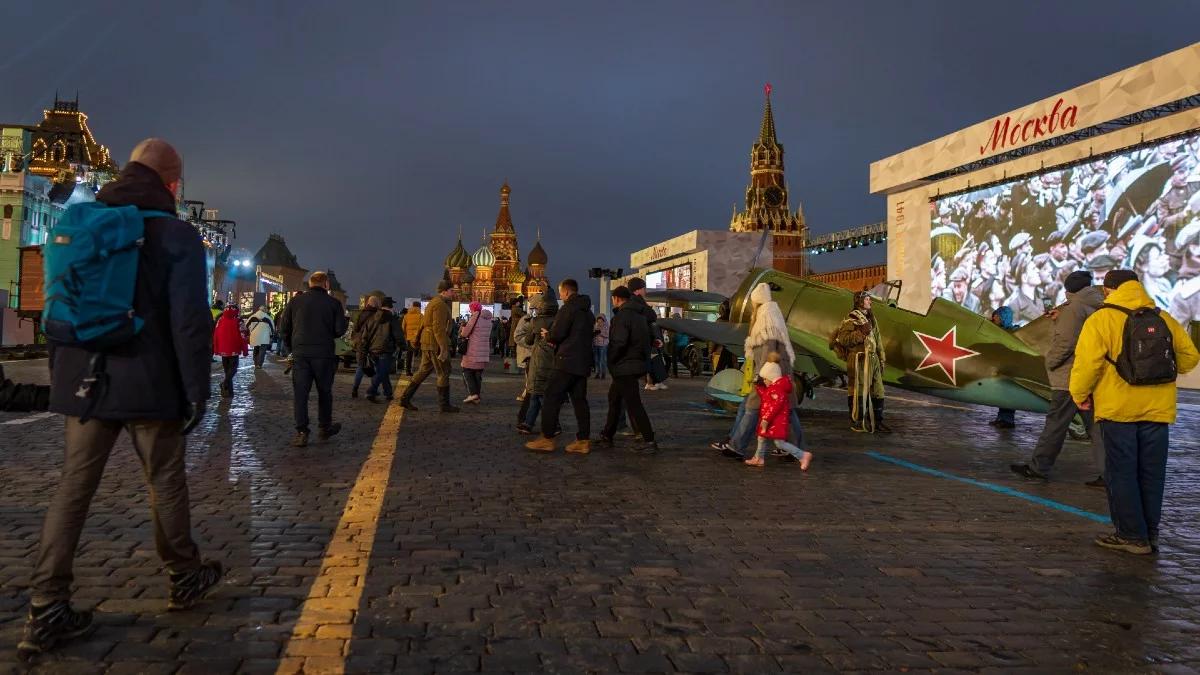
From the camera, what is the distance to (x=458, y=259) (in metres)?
132

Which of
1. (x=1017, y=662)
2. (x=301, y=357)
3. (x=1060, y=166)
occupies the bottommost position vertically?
(x=1017, y=662)

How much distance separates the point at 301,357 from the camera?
805 cm

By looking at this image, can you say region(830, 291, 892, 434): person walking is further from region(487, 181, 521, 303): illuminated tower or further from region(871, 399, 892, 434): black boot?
region(487, 181, 521, 303): illuminated tower

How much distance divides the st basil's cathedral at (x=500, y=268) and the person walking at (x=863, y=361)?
365ft

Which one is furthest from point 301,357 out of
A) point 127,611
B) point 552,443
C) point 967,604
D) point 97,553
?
point 967,604

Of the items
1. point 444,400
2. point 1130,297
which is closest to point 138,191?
point 1130,297

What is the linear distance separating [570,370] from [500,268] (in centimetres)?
12111

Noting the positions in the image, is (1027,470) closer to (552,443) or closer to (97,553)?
(552,443)

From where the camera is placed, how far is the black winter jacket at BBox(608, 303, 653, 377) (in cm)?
791

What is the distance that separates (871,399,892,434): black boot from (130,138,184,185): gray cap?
854 cm

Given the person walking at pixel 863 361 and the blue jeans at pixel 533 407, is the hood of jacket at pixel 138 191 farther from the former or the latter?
the person walking at pixel 863 361

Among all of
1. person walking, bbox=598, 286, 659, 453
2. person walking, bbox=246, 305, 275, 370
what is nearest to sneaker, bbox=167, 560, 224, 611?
person walking, bbox=598, 286, 659, 453

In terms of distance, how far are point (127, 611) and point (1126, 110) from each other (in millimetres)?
31164

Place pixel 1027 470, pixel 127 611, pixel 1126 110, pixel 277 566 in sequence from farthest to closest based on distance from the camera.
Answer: pixel 1126 110
pixel 1027 470
pixel 277 566
pixel 127 611
